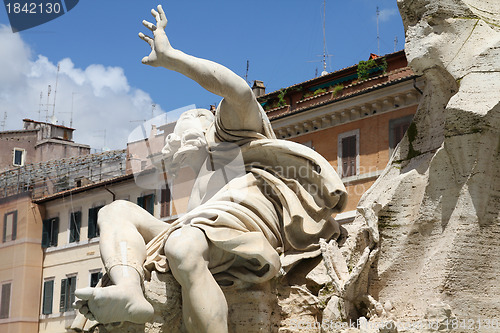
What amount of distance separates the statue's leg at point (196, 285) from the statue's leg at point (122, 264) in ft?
0.96

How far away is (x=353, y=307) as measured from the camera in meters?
6.77

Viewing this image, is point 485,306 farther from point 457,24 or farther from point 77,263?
point 77,263

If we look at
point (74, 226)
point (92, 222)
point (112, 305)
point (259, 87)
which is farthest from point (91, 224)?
point (112, 305)

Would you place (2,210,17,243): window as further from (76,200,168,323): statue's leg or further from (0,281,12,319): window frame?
(76,200,168,323): statue's leg

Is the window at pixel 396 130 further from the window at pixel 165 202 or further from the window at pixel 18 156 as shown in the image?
the window at pixel 18 156

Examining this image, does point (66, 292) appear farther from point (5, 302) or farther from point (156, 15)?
point (156, 15)

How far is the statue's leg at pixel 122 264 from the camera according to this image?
247 inches

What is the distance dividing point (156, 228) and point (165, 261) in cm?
51

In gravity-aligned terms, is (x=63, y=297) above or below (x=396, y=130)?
below

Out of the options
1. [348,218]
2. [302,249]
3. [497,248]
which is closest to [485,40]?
[497,248]

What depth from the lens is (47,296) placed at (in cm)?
3812

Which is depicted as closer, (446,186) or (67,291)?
(446,186)

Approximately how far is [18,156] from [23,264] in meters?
7.77

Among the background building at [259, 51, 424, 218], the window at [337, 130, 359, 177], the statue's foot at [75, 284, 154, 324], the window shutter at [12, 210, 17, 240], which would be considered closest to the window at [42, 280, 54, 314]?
the window shutter at [12, 210, 17, 240]
